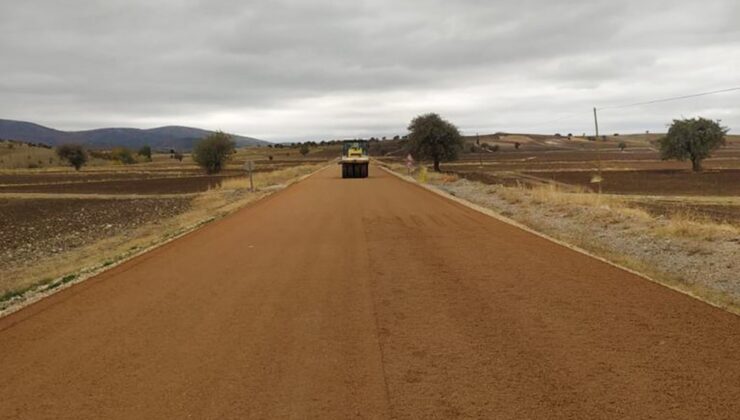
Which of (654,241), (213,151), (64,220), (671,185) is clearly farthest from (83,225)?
(213,151)

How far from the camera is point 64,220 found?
30.1m

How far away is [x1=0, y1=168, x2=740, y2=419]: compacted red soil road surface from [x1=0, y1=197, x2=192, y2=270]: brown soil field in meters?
12.2

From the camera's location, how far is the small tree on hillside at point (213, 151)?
80500 mm

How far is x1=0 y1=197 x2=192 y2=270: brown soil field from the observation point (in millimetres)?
21156

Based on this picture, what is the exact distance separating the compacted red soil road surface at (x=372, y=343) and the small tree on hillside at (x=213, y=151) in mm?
71800

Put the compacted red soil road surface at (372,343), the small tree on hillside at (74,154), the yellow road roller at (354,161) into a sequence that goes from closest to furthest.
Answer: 1. the compacted red soil road surface at (372,343)
2. the yellow road roller at (354,161)
3. the small tree on hillside at (74,154)

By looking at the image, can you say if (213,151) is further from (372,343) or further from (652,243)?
(372,343)

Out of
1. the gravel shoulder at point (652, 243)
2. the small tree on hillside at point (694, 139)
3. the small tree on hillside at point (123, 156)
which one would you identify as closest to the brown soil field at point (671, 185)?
the small tree on hillside at point (694, 139)

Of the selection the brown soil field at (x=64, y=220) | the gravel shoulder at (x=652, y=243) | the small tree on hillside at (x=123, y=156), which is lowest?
the brown soil field at (x=64, y=220)

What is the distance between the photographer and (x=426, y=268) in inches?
404

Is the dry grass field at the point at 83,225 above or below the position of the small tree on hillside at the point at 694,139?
below

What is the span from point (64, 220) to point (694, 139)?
62379mm

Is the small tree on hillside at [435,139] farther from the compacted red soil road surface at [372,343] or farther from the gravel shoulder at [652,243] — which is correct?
the compacted red soil road surface at [372,343]

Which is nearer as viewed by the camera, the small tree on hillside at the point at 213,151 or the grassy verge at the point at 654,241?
the grassy verge at the point at 654,241
